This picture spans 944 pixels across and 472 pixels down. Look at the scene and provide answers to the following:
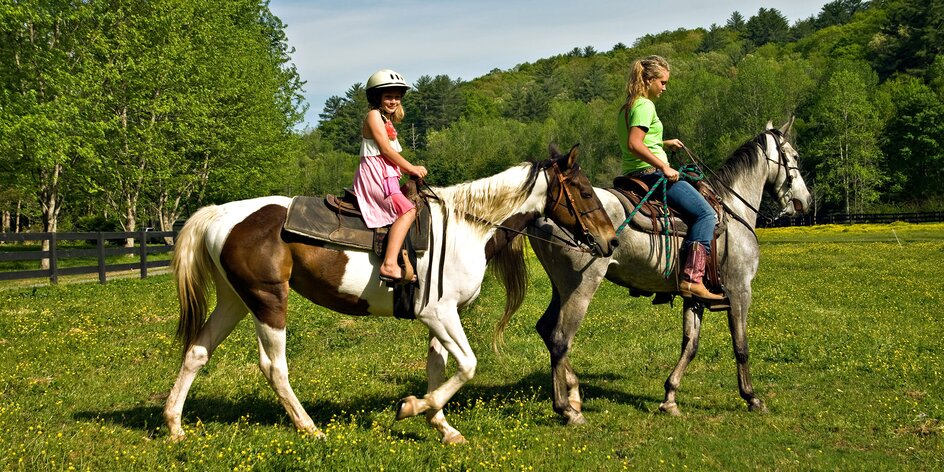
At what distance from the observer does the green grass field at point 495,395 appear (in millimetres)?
6023

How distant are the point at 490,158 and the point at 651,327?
10104 centimetres

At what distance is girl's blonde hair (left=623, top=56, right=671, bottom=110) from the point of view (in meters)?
8.12

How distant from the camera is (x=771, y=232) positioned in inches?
2338

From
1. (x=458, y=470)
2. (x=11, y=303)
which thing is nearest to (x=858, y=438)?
(x=458, y=470)

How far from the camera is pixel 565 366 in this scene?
7727 mm

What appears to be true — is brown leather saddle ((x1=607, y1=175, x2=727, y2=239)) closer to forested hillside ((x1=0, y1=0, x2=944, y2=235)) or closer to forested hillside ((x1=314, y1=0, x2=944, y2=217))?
forested hillside ((x1=0, y1=0, x2=944, y2=235))

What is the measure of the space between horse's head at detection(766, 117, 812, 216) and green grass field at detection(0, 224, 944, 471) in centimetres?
253

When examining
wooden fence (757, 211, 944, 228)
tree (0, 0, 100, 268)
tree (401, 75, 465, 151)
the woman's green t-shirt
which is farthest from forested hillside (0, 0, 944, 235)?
tree (401, 75, 465, 151)

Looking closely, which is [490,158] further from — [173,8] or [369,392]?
[369,392]

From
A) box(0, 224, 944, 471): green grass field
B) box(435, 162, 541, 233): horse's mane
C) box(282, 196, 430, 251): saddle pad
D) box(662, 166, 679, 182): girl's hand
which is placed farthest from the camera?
box(662, 166, 679, 182): girl's hand

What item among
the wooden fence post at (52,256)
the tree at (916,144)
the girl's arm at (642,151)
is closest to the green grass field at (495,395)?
the girl's arm at (642,151)

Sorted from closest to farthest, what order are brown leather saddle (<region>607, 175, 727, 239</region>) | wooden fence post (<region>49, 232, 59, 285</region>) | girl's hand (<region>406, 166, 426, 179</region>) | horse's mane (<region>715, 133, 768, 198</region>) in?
girl's hand (<region>406, 166, 426, 179</region>) → brown leather saddle (<region>607, 175, 727, 239</region>) → horse's mane (<region>715, 133, 768, 198</region>) → wooden fence post (<region>49, 232, 59, 285</region>)

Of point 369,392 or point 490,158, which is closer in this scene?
point 369,392

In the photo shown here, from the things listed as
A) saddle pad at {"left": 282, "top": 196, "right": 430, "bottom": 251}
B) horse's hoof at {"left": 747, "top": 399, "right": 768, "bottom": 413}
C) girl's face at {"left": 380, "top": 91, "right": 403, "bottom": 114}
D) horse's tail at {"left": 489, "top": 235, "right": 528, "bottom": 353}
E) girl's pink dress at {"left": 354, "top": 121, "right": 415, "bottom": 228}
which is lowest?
horse's hoof at {"left": 747, "top": 399, "right": 768, "bottom": 413}
